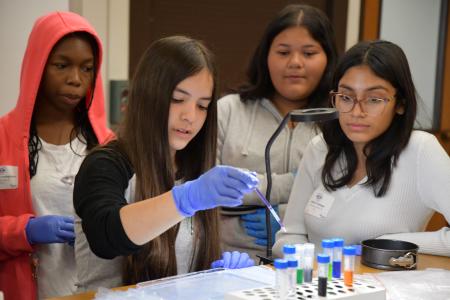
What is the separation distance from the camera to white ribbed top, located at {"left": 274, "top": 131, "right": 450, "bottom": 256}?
189 centimetres

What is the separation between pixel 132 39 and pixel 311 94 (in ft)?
3.82

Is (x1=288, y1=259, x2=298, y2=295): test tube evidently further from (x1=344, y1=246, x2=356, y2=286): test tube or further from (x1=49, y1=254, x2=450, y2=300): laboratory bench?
(x1=49, y1=254, x2=450, y2=300): laboratory bench

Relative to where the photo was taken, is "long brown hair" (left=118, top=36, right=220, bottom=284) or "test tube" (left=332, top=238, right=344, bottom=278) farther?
"long brown hair" (left=118, top=36, right=220, bottom=284)

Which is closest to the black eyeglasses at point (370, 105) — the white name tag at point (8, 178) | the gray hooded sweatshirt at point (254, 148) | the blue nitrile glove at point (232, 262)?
Answer: the gray hooded sweatshirt at point (254, 148)

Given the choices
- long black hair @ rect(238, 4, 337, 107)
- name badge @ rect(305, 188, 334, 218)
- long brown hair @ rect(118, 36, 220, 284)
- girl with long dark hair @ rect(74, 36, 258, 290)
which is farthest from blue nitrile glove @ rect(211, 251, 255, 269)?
long black hair @ rect(238, 4, 337, 107)

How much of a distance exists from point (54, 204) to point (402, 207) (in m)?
1.12

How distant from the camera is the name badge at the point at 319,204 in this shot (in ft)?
6.42

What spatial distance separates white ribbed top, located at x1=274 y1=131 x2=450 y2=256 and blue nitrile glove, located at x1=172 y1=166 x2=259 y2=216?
64 centimetres

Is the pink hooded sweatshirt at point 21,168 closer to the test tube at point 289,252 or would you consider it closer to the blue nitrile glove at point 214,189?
the blue nitrile glove at point 214,189

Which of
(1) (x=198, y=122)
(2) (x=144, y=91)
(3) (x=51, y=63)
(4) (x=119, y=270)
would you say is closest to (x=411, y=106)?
(1) (x=198, y=122)

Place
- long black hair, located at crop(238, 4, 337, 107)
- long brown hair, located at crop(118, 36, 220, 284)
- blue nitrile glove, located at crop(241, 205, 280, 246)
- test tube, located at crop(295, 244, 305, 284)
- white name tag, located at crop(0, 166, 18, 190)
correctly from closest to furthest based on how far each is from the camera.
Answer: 1. test tube, located at crop(295, 244, 305, 284)
2. long brown hair, located at crop(118, 36, 220, 284)
3. white name tag, located at crop(0, 166, 18, 190)
4. blue nitrile glove, located at crop(241, 205, 280, 246)
5. long black hair, located at crop(238, 4, 337, 107)

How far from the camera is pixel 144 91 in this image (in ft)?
5.18

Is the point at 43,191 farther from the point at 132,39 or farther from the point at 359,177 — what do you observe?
the point at 132,39

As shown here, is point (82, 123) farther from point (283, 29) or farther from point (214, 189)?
point (214, 189)
